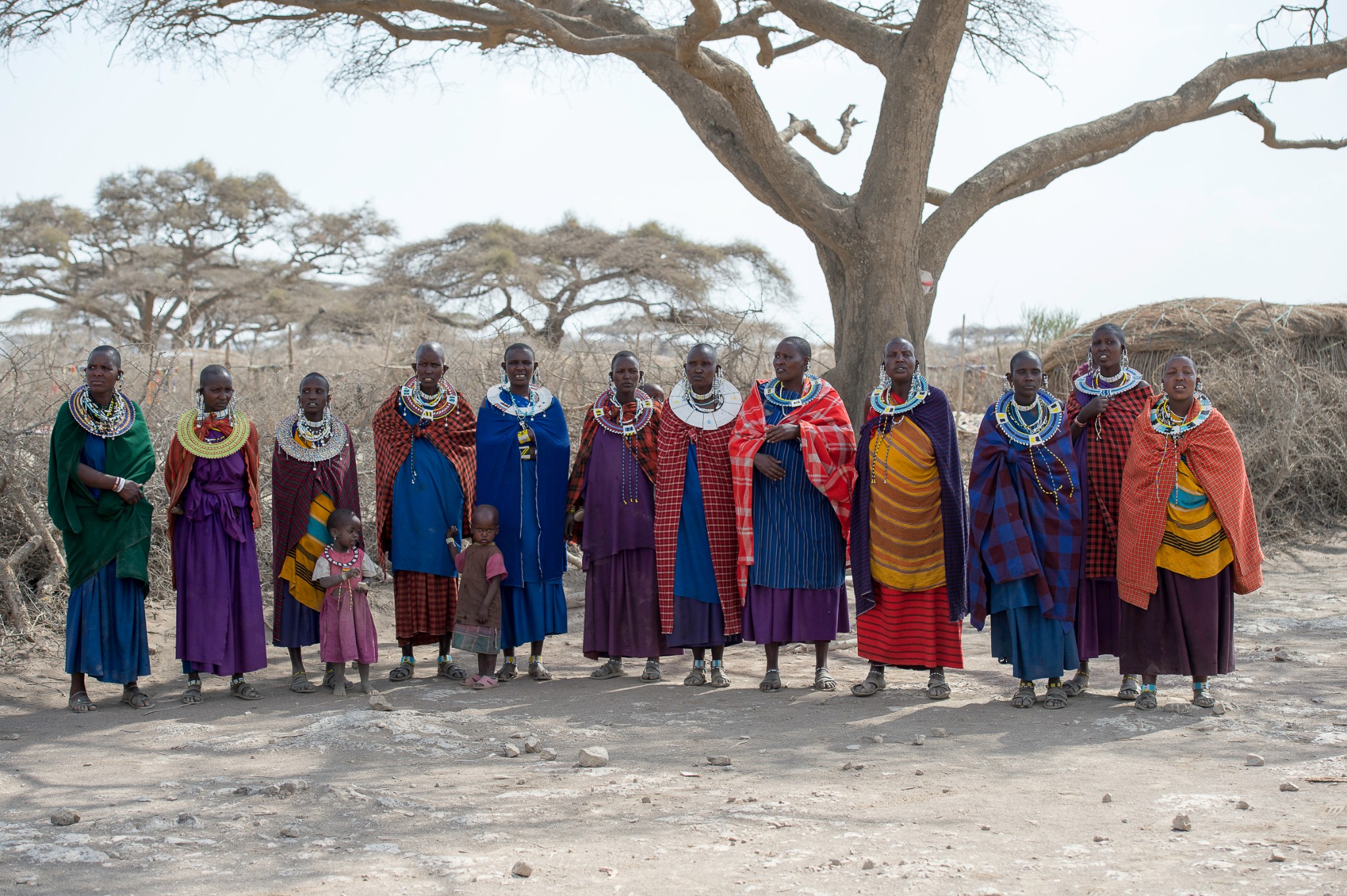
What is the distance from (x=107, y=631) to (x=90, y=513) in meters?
0.60

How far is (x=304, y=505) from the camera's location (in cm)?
647

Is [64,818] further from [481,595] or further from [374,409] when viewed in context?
[374,409]

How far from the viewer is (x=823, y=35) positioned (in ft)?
31.8

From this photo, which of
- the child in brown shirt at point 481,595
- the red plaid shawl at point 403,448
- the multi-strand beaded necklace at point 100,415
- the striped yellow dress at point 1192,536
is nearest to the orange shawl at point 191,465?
the multi-strand beaded necklace at point 100,415

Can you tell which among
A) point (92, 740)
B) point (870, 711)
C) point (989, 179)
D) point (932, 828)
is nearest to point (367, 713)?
point (92, 740)

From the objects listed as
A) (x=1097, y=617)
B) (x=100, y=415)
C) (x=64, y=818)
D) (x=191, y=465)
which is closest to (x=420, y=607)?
(x=191, y=465)

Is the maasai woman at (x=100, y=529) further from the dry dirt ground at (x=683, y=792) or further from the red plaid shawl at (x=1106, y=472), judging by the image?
the red plaid shawl at (x=1106, y=472)

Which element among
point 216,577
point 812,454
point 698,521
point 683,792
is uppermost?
point 812,454

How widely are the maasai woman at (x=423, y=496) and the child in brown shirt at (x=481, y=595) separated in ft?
0.83

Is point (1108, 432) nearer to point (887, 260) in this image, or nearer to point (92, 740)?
point (887, 260)

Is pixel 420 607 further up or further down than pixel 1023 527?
further down

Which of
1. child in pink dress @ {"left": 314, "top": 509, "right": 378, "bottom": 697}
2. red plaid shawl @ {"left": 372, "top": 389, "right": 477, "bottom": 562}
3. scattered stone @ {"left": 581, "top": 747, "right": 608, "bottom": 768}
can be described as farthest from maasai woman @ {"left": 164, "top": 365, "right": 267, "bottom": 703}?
scattered stone @ {"left": 581, "top": 747, "right": 608, "bottom": 768}

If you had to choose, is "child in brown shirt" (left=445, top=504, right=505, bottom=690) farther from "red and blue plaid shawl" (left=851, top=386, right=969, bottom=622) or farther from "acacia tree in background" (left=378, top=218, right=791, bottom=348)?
"acacia tree in background" (left=378, top=218, right=791, bottom=348)

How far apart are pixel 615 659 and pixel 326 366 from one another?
31.6ft
